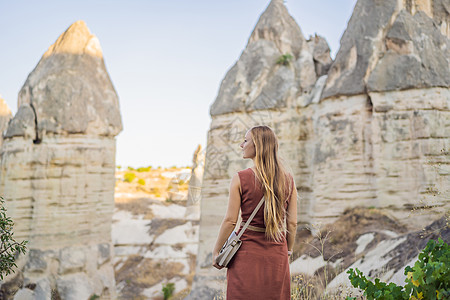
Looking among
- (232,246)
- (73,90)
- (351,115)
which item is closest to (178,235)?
(73,90)

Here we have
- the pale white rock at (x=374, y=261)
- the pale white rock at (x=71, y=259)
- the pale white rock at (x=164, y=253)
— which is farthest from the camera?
the pale white rock at (x=164, y=253)

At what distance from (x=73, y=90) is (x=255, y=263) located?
1148 cm

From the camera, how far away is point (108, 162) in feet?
42.8

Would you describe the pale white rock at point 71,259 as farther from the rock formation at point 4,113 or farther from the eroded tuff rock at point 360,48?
the rock formation at point 4,113

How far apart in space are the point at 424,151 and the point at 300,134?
342cm

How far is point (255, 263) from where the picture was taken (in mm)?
2582

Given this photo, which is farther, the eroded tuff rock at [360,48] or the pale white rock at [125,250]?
the pale white rock at [125,250]

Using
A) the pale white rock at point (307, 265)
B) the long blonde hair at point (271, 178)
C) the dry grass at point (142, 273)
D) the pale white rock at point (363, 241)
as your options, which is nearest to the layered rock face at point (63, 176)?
the dry grass at point (142, 273)

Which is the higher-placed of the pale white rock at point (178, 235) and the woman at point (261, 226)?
the woman at point (261, 226)

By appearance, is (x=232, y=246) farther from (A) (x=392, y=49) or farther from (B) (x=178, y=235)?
(B) (x=178, y=235)

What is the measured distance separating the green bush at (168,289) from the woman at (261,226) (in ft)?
47.0

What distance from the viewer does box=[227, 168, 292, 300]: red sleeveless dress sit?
8.42 ft

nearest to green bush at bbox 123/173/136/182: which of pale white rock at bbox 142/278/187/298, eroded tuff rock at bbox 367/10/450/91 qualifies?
pale white rock at bbox 142/278/187/298

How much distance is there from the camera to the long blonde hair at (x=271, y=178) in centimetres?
259
